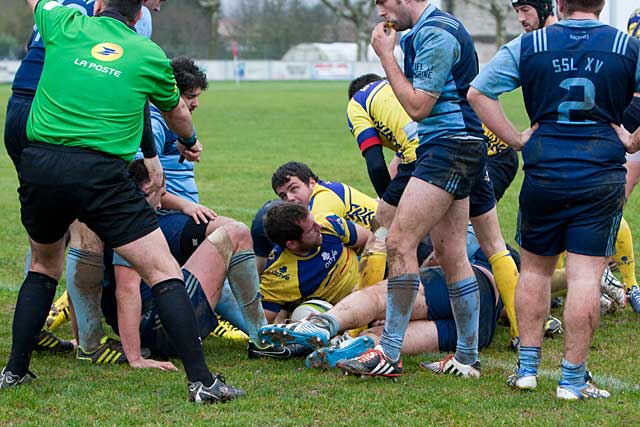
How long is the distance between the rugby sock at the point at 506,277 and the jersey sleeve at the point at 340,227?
883 mm

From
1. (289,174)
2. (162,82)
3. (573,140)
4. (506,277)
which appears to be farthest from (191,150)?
(573,140)

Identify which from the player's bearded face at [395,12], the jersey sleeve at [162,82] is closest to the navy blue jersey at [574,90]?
the player's bearded face at [395,12]

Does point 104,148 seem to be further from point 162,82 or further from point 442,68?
point 442,68

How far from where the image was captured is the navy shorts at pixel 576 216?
445cm

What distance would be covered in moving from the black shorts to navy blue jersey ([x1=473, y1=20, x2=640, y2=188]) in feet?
5.59

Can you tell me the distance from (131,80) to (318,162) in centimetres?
1145

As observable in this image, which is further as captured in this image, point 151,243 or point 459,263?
point 459,263

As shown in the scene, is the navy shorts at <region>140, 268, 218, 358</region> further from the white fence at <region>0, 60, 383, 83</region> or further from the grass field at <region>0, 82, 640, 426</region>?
the white fence at <region>0, 60, 383, 83</region>

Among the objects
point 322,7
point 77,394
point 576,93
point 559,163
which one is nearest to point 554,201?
point 559,163

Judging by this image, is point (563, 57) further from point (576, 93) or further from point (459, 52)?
point (459, 52)

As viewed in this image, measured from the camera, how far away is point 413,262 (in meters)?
4.93

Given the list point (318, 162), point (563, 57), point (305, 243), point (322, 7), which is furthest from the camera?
point (322, 7)

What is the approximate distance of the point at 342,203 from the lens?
6.90 metres

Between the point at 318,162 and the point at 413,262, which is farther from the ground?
the point at 413,262
